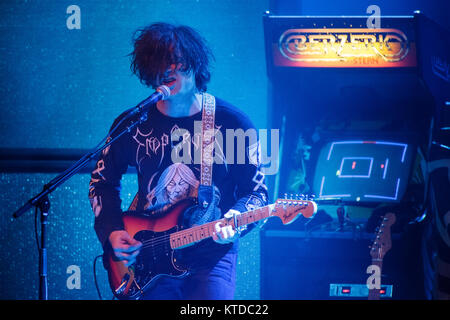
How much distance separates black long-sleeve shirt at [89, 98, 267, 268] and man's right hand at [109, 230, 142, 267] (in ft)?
0.17

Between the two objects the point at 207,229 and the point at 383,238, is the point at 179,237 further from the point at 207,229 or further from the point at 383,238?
the point at 383,238

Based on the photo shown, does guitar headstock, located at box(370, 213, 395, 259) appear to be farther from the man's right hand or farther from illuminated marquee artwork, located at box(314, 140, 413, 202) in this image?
the man's right hand

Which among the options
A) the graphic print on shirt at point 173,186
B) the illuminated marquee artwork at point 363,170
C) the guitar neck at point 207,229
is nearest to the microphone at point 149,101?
the graphic print on shirt at point 173,186

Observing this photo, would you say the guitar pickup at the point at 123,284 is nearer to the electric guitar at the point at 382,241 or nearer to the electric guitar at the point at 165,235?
the electric guitar at the point at 165,235

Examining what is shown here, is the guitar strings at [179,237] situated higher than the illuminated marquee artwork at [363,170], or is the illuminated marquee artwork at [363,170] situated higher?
the illuminated marquee artwork at [363,170]

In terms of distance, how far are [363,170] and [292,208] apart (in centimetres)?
40

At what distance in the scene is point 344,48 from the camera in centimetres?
222

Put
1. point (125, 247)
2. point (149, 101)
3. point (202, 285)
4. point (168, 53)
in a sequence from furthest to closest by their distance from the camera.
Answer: point (168, 53)
point (125, 247)
point (202, 285)
point (149, 101)

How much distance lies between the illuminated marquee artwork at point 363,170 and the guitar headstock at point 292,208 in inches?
7.4

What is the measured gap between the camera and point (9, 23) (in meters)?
2.80

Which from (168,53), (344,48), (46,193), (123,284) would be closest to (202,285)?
(123,284)

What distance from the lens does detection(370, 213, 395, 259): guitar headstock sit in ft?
6.95

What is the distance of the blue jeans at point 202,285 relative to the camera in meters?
2.04
